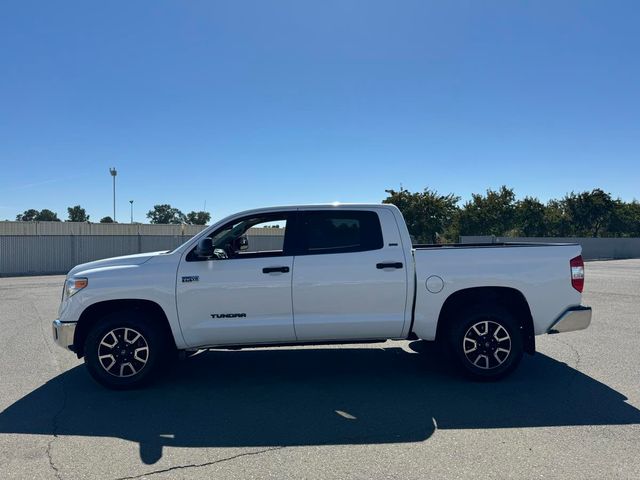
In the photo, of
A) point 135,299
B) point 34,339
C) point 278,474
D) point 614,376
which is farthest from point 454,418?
point 34,339

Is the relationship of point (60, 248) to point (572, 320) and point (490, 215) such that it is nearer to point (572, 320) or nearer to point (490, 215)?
point (572, 320)

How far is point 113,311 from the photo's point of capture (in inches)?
203

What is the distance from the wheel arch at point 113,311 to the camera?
16.8 feet

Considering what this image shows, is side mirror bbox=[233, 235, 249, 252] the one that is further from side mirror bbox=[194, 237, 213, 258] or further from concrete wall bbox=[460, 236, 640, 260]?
concrete wall bbox=[460, 236, 640, 260]

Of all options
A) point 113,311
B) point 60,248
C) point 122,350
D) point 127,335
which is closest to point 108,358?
point 122,350

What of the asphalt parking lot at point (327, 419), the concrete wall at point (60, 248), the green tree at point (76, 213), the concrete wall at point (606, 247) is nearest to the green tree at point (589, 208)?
the concrete wall at point (606, 247)

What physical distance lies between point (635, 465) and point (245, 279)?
370 centimetres

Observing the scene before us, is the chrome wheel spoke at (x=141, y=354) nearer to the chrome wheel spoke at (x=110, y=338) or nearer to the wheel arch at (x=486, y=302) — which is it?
the chrome wheel spoke at (x=110, y=338)

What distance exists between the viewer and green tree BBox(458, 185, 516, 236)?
42594mm

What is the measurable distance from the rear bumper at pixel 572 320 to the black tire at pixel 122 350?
14.4ft

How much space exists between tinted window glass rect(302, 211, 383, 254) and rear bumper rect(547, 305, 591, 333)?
2177 millimetres

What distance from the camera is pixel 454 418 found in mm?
4270

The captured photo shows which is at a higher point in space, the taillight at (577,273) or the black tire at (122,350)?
the taillight at (577,273)

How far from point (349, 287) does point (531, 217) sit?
42.7 meters
